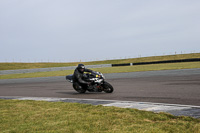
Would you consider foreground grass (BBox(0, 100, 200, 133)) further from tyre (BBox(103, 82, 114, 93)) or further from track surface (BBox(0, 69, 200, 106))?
tyre (BBox(103, 82, 114, 93))

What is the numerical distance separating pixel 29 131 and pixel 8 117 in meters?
1.94

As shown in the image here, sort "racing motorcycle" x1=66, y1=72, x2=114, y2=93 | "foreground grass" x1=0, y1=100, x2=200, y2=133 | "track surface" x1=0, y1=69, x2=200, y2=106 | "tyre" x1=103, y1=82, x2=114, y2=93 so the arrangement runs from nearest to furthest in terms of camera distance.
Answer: "foreground grass" x1=0, y1=100, x2=200, y2=133
"track surface" x1=0, y1=69, x2=200, y2=106
"racing motorcycle" x1=66, y1=72, x2=114, y2=93
"tyre" x1=103, y1=82, x2=114, y2=93

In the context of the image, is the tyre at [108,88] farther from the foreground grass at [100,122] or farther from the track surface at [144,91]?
the foreground grass at [100,122]

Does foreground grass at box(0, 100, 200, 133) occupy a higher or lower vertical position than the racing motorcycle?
lower

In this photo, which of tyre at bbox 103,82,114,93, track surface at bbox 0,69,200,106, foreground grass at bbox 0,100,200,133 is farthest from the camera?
tyre at bbox 103,82,114,93

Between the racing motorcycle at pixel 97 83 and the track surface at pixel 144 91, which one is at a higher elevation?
the racing motorcycle at pixel 97 83

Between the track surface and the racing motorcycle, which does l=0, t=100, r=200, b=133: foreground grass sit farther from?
the racing motorcycle

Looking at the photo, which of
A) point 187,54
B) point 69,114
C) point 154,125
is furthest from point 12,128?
point 187,54

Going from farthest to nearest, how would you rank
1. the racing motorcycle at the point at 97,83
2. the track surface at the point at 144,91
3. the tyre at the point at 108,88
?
the tyre at the point at 108,88 < the racing motorcycle at the point at 97,83 < the track surface at the point at 144,91

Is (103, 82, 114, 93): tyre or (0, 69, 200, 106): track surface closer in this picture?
(0, 69, 200, 106): track surface

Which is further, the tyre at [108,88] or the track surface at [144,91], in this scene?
the tyre at [108,88]

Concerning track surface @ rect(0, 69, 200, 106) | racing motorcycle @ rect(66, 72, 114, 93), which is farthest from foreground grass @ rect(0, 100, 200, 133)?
racing motorcycle @ rect(66, 72, 114, 93)

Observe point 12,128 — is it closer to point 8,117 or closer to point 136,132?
point 8,117

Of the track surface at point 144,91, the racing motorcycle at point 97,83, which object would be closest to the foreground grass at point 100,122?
the track surface at point 144,91
